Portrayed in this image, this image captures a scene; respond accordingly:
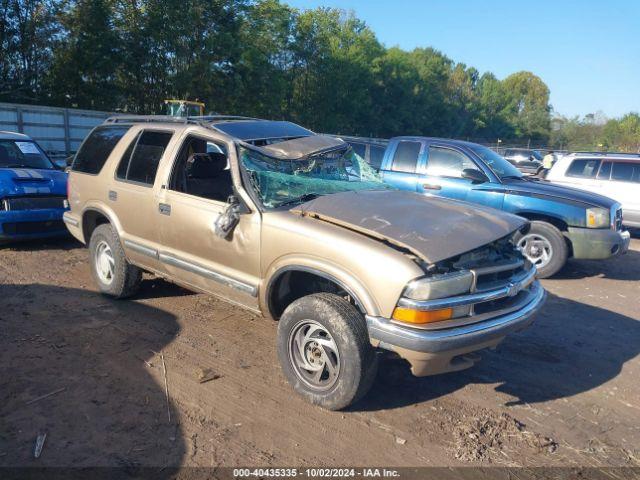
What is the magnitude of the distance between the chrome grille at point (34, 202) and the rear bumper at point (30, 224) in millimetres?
71

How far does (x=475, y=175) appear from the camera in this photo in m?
7.79

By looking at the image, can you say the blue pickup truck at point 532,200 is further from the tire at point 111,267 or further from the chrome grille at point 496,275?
the tire at point 111,267

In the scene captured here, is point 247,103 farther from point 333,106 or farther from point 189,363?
point 189,363

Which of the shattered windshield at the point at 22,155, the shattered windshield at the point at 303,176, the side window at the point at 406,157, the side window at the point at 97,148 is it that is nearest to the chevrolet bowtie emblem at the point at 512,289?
the shattered windshield at the point at 303,176

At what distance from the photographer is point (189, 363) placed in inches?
168

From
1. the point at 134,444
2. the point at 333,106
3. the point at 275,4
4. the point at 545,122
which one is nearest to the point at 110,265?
the point at 134,444

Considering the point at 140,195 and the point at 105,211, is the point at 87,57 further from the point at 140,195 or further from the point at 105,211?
the point at 140,195

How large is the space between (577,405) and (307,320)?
2165 mm

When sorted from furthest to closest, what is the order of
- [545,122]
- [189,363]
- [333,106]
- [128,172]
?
1. [545,122]
2. [333,106]
3. [128,172]
4. [189,363]

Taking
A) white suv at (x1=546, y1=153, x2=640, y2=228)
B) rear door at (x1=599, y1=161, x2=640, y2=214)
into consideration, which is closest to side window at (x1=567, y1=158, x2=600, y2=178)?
white suv at (x1=546, y1=153, x2=640, y2=228)

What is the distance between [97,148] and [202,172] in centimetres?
139

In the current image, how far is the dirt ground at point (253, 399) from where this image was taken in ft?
10.4

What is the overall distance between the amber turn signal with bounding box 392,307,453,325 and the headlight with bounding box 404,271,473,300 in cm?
9

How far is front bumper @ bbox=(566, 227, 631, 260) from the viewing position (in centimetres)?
712
